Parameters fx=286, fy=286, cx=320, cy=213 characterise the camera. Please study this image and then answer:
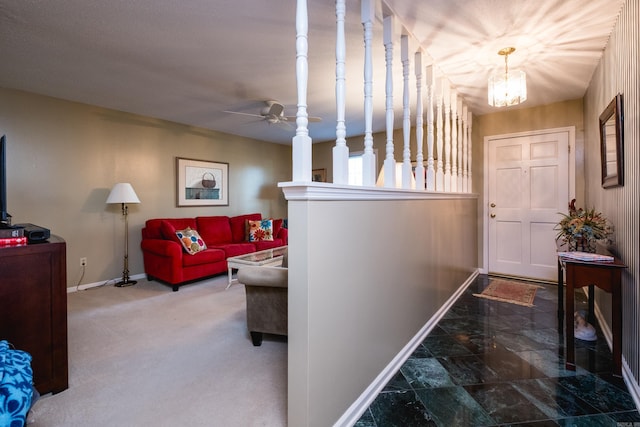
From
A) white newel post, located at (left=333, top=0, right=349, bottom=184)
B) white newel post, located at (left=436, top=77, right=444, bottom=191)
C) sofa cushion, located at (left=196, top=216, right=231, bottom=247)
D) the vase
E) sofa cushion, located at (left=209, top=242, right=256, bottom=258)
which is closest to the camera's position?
white newel post, located at (left=333, top=0, right=349, bottom=184)

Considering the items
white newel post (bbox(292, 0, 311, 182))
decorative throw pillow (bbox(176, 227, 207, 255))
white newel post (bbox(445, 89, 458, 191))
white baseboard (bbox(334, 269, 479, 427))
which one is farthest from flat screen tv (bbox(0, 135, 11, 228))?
white newel post (bbox(445, 89, 458, 191))

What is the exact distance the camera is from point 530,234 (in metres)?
3.94

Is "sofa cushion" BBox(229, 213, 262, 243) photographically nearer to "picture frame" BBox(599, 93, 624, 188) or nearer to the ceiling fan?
the ceiling fan

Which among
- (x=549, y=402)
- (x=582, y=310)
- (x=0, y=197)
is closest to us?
(x=549, y=402)

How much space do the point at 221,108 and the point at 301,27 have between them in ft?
10.1

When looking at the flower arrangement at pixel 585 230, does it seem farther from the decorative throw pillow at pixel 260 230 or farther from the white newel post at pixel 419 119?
the decorative throw pillow at pixel 260 230

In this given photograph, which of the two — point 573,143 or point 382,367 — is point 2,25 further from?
point 573,143

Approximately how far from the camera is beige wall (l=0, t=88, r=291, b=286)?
3.28 meters

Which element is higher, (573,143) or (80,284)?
(573,143)

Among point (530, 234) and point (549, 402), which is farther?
point (530, 234)

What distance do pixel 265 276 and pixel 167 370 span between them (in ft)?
2.89

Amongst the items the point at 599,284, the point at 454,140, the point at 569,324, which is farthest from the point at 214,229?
the point at 599,284

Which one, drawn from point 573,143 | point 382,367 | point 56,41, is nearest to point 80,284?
point 56,41

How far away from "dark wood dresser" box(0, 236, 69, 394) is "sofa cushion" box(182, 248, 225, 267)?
1.95m
